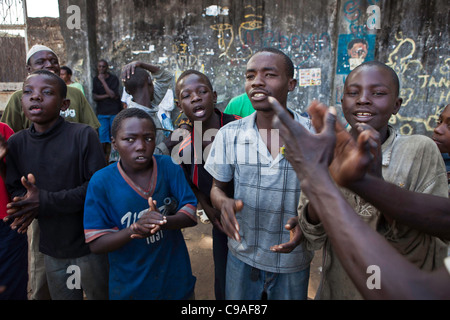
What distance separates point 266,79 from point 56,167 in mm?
1438

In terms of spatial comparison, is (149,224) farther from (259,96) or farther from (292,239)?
(259,96)

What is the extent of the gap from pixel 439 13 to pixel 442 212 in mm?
5768

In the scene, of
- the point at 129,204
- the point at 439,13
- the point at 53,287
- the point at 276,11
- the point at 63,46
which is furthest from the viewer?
the point at 63,46

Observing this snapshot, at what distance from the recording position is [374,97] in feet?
4.31

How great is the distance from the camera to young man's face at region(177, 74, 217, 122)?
7.22 feet

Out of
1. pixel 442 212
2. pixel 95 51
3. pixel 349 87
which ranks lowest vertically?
pixel 442 212

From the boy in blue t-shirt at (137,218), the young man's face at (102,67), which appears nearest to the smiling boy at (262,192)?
the boy in blue t-shirt at (137,218)

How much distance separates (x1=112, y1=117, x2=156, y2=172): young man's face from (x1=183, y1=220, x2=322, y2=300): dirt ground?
1652 millimetres

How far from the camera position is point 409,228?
1161 mm

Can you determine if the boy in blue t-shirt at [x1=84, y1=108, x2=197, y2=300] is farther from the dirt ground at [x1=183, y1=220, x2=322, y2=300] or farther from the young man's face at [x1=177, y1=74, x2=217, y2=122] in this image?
the dirt ground at [x1=183, y1=220, x2=322, y2=300]

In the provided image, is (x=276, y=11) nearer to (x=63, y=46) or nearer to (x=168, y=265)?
(x=63, y=46)

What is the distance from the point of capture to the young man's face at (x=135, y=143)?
1668mm

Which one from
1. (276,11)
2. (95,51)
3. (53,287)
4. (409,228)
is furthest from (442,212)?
(95,51)

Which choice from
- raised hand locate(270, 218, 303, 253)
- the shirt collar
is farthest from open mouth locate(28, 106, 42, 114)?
the shirt collar
